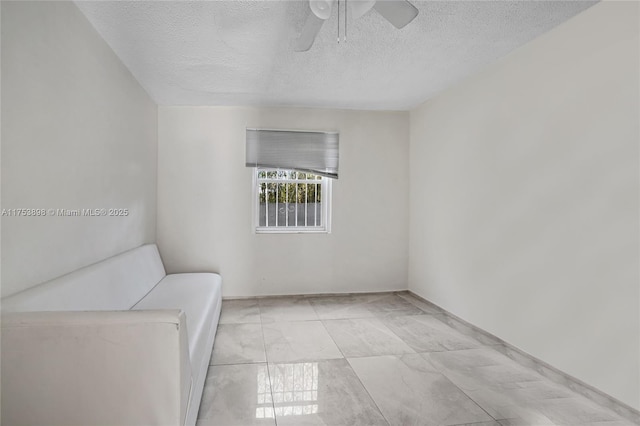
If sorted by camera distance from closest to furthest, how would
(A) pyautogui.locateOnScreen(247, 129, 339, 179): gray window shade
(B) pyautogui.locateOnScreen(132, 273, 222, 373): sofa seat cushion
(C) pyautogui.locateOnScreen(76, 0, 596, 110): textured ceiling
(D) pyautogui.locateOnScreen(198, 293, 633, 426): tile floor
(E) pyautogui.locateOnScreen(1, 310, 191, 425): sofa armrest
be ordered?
(E) pyautogui.locateOnScreen(1, 310, 191, 425): sofa armrest < (D) pyautogui.locateOnScreen(198, 293, 633, 426): tile floor < (B) pyautogui.locateOnScreen(132, 273, 222, 373): sofa seat cushion < (C) pyautogui.locateOnScreen(76, 0, 596, 110): textured ceiling < (A) pyautogui.locateOnScreen(247, 129, 339, 179): gray window shade

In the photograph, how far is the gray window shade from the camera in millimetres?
4512

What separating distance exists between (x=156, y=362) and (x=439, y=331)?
9.13ft

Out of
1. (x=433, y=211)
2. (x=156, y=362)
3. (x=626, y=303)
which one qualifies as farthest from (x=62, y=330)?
(x=433, y=211)

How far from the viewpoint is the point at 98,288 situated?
2.23 meters

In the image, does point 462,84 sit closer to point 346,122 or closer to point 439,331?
point 346,122

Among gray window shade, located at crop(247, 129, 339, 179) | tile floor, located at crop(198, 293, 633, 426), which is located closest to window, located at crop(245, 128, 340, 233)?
gray window shade, located at crop(247, 129, 339, 179)

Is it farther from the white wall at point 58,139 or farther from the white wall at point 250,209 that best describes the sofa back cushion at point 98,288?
the white wall at point 250,209

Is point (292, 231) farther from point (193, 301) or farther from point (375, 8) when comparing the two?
point (375, 8)

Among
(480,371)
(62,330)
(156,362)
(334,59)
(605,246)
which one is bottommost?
(480,371)

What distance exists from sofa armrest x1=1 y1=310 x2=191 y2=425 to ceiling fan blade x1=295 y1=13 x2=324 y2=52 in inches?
68.8

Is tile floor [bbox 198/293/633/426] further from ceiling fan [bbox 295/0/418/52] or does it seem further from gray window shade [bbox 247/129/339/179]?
ceiling fan [bbox 295/0/418/52]

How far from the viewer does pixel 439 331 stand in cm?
343

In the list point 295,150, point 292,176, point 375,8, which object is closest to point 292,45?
point 375,8

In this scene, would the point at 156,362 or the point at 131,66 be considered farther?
the point at 131,66
